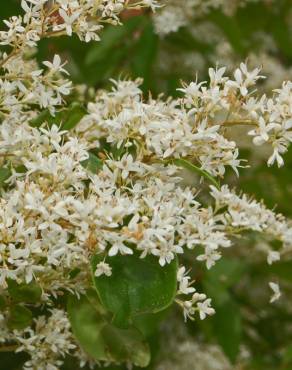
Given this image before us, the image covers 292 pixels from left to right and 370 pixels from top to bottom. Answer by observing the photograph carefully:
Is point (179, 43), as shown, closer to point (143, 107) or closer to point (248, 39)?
point (248, 39)

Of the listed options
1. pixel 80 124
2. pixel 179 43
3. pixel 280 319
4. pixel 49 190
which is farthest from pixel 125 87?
pixel 280 319

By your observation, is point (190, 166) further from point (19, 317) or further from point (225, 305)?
point (225, 305)

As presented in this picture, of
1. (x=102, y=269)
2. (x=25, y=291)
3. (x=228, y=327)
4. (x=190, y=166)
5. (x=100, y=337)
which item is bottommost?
(x=228, y=327)

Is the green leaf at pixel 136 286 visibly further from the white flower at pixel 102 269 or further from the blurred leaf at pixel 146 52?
the blurred leaf at pixel 146 52

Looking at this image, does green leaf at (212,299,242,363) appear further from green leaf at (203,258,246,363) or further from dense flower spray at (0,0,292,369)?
dense flower spray at (0,0,292,369)

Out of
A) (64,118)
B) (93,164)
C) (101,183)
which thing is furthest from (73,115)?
(101,183)

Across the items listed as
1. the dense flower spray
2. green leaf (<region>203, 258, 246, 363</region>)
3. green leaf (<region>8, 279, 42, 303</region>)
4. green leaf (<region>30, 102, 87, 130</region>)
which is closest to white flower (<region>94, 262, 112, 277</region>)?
the dense flower spray
